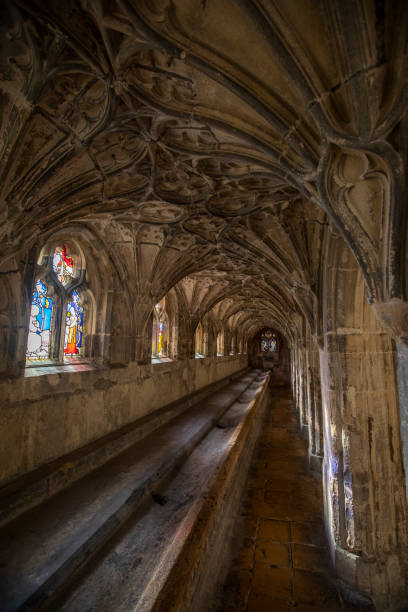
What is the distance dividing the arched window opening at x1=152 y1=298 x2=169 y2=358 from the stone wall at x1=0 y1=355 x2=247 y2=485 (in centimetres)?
149

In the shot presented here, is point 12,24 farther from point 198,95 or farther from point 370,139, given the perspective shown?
point 370,139

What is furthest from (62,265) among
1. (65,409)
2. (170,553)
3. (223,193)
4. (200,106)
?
(170,553)

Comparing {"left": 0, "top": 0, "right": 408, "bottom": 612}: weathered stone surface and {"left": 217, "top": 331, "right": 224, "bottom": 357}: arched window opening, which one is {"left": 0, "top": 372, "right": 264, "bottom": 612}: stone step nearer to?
{"left": 0, "top": 0, "right": 408, "bottom": 612}: weathered stone surface

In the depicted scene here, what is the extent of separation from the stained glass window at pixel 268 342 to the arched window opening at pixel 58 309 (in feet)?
88.7

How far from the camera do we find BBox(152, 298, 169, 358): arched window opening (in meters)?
10.5

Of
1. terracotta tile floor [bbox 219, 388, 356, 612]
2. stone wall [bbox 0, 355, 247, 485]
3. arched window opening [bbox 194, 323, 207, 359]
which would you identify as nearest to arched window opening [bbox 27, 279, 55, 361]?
stone wall [bbox 0, 355, 247, 485]

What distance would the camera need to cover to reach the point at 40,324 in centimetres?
576

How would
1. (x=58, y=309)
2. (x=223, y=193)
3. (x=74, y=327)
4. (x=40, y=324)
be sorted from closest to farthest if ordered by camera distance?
(x=223, y=193), (x=40, y=324), (x=58, y=309), (x=74, y=327)

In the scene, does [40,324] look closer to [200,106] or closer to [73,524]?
[73,524]

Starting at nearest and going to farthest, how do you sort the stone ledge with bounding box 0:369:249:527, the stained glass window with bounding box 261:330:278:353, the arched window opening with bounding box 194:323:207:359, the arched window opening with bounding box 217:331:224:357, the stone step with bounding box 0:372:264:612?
1. the stone step with bounding box 0:372:264:612
2. the stone ledge with bounding box 0:369:249:527
3. the arched window opening with bounding box 194:323:207:359
4. the arched window opening with bounding box 217:331:224:357
5. the stained glass window with bounding box 261:330:278:353

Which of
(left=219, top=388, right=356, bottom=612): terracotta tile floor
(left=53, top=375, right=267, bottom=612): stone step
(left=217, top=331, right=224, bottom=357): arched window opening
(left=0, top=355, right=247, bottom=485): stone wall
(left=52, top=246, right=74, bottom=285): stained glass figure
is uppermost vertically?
(left=52, top=246, right=74, bottom=285): stained glass figure

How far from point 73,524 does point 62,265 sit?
456cm

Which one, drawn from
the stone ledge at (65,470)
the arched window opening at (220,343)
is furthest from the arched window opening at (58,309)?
the arched window opening at (220,343)

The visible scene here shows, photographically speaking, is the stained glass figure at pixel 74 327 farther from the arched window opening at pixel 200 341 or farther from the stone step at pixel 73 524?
the arched window opening at pixel 200 341
